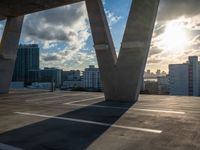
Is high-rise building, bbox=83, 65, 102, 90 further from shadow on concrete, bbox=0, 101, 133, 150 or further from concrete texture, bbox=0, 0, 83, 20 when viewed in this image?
shadow on concrete, bbox=0, 101, 133, 150

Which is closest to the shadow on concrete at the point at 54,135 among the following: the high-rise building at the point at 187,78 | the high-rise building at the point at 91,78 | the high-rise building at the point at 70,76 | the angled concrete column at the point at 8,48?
the angled concrete column at the point at 8,48

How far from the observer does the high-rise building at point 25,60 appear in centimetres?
5587

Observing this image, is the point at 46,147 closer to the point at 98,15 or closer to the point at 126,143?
the point at 126,143

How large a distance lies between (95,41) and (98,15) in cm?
166

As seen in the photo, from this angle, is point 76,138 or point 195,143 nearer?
point 195,143

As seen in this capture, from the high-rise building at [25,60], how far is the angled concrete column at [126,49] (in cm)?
4412

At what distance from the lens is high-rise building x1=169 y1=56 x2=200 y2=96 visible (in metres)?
74.5

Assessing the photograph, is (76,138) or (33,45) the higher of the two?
(33,45)

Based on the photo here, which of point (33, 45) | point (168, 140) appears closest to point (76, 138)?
point (168, 140)

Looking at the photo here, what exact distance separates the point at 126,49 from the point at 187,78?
225 ft

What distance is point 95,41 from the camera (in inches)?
592

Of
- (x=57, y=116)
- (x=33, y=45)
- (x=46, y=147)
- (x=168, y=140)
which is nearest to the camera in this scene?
(x=46, y=147)

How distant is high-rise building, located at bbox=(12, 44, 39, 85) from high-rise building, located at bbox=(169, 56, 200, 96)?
46.5 metres

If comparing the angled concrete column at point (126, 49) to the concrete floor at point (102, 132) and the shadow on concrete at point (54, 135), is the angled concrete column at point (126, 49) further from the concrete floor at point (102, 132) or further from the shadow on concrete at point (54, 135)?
the shadow on concrete at point (54, 135)
